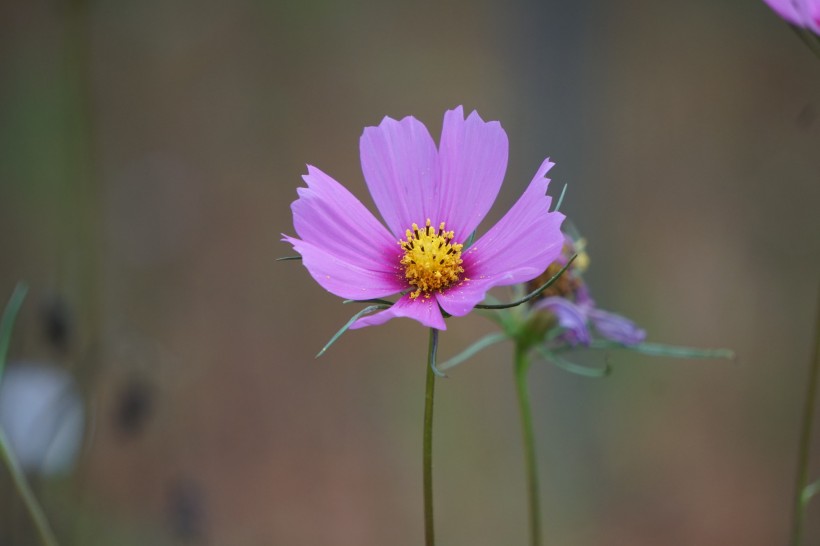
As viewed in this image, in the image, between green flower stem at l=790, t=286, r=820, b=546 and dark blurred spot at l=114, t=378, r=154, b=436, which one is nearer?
green flower stem at l=790, t=286, r=820, b=546

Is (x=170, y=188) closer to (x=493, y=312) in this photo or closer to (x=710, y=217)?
(x=710, y=217)

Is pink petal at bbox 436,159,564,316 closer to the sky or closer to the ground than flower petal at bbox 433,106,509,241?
closer to the ground

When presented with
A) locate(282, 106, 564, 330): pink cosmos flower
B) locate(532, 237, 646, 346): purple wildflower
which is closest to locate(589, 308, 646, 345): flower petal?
locate(532, 237, 646, 346): purple wildflower

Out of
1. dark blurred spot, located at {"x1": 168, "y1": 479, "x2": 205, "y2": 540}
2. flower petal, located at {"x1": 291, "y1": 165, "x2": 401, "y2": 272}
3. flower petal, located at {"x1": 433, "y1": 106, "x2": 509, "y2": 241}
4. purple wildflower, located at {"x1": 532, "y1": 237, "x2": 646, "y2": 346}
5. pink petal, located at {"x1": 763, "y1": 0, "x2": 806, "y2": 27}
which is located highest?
pink petal, located at {"x1": 763, "y1": 0, "x2": 806, "y2": 27}

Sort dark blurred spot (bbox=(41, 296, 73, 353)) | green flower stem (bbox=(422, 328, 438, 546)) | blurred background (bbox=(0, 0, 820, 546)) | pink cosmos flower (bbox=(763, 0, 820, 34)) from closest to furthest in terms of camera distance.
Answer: green flower stem (bbox=(422, 328, 438, 546)) → pink cosmos flower (bbox=(763, 0, 820, 34)) → dark blurred spot (bbox=(41, 296, 73, 353)) → blurred background (bbox=(0, 0, 820, 546))

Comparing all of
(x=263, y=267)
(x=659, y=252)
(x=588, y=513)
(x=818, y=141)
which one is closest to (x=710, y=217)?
(x=659, y=252)

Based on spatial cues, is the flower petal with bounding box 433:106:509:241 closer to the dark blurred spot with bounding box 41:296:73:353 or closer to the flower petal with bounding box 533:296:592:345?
the flower petal with bounding box 533:296:592:345
